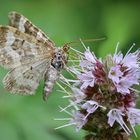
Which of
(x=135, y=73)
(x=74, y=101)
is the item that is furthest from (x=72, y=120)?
(x=135, y=73)

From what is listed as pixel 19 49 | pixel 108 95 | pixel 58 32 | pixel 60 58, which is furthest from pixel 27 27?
pixel 58 32

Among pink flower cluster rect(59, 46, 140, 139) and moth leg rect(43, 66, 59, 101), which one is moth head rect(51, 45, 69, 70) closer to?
moth leg rect(43, 66, 59, 101)

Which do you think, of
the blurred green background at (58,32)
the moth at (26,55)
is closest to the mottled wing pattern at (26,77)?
the moth at (26,55)

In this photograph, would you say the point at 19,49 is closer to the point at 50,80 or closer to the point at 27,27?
the point at 27,27

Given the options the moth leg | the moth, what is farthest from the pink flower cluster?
the moth

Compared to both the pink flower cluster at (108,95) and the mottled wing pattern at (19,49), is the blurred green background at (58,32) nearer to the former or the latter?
the mottled wing pattern at (19,49)

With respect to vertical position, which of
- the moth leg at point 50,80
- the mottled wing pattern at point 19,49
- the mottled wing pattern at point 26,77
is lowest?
the moth leg at point 50,80
